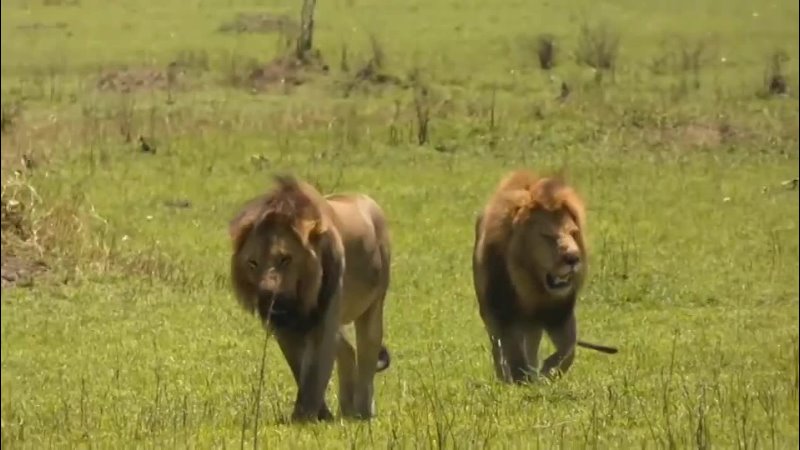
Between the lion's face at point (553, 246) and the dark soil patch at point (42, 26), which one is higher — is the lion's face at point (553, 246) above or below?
above

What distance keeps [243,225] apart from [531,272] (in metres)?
2.16

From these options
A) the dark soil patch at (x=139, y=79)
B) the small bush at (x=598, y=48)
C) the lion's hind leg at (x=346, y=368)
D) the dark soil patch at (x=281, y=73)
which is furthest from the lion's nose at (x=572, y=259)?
the small bush at (x=598, y=48)

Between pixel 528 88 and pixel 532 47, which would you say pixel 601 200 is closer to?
pixel 528 88

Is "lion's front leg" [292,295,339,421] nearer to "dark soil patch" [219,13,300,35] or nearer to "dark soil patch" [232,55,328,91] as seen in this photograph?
"dark soil patch" [232,55,328,91]

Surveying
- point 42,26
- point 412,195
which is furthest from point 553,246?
point 42,26

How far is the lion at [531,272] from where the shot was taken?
9.28m

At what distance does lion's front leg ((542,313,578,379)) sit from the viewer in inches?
370

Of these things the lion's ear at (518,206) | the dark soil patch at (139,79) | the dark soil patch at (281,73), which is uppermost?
the lion's ear at (518,206)

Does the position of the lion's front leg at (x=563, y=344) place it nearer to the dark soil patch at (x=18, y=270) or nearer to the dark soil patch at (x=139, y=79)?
the dark soil patch at (x=18, y=270)

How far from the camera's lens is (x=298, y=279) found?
7781 millimetres

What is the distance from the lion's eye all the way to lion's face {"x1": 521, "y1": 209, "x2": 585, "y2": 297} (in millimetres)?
1961

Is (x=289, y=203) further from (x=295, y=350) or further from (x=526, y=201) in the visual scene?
(x=526, y=201)

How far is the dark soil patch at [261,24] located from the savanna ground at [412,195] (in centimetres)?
9

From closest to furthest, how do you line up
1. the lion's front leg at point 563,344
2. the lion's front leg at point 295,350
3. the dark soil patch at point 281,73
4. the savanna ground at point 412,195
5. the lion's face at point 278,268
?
1. the lion's face at point 278,268
2. the lion's front leg at point 295,350
3. the savanna ground at point 412,195
4. the lion's front leg at point 563,344
5. the dark soil patch at point 281,73
